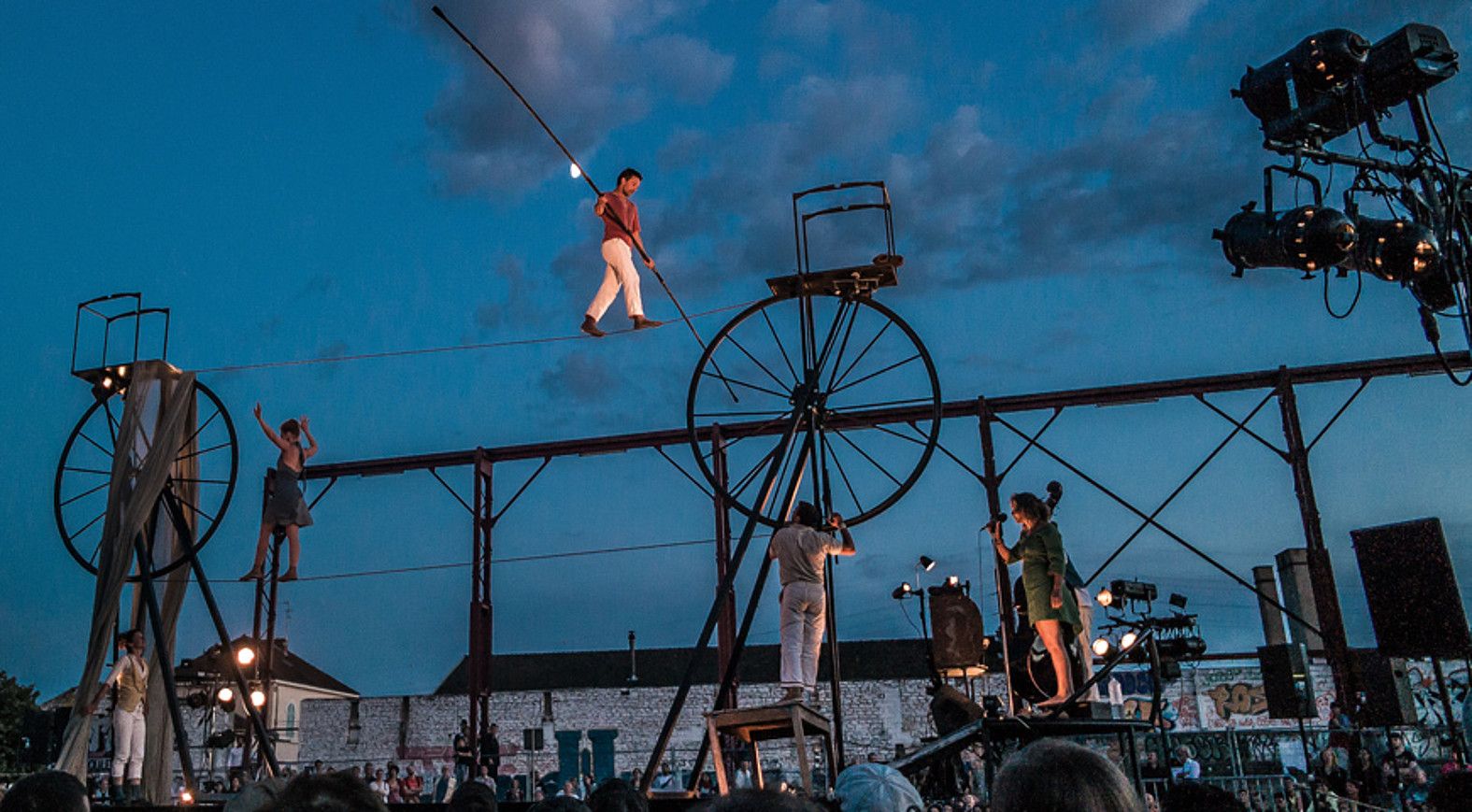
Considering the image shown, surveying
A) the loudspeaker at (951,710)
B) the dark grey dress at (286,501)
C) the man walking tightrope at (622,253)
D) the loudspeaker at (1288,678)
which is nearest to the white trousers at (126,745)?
the dark grey dress at (286,501)

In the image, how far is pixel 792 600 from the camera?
8648mm

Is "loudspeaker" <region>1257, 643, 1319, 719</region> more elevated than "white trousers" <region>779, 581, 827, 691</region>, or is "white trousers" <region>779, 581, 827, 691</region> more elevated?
"white trousers" <region>779, 581, 827, 691</region>

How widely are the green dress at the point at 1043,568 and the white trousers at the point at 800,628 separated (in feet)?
5.49

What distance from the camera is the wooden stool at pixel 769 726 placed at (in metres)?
7.32

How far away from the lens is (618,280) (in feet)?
33.4

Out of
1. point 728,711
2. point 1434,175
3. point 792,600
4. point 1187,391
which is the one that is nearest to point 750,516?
point 792,600

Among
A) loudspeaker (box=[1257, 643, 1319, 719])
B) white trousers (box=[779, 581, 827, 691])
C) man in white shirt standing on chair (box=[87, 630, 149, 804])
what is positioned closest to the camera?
white trousers (box=[779, 581, 827, 691])

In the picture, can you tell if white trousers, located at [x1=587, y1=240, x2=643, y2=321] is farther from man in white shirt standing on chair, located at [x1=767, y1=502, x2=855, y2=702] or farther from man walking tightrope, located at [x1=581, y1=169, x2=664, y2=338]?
man in white shirt standing on chair, located at [x1=767, y1=502, x2=855, y2=702]

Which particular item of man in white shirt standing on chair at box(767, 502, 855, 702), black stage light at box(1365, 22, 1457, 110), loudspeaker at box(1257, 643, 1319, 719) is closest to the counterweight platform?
man in white shirt standing on chair at box(767, 502, 855, 702)

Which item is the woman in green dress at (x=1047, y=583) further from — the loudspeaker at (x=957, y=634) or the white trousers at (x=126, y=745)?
the white trousers at (x=126, y=745)

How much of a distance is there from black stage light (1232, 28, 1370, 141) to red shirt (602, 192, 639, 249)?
4.98m

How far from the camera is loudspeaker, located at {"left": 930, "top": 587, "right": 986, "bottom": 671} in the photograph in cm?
1123

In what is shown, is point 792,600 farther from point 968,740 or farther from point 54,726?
point 54,726

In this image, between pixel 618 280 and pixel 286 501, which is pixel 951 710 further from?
pixel 286 501
